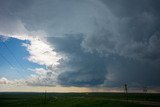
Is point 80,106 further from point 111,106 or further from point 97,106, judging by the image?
point 111,106

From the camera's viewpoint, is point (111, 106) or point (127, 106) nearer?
point (127, 106)

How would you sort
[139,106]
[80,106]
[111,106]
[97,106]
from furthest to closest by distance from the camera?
[80,106]
[97,106]
[111,106]
[139,106]

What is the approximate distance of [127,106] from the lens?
2174 inches

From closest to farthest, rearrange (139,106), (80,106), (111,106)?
1. (139,106)
2. (111,106)
3. (80,106)

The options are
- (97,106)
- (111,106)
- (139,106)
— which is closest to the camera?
(139,106)

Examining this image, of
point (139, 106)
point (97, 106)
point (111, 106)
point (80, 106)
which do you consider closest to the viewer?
point (139, 106)

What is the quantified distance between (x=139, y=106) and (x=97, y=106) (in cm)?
1617

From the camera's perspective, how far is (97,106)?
6556 cm

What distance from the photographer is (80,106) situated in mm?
71000

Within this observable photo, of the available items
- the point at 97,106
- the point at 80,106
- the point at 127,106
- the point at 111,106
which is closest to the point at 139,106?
the point at 127,106

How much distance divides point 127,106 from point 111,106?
20.8 feet

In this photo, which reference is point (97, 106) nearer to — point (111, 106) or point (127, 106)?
point (111, 106)

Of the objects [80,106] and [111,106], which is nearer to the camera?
[111,106]

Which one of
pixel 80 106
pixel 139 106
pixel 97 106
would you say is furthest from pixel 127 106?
pixel 80 106
